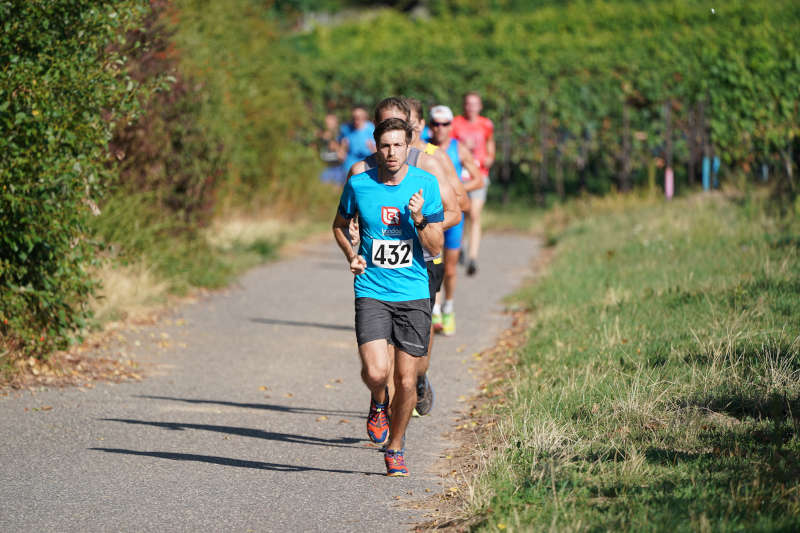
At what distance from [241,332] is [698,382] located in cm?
505

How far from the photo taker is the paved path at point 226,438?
5.37 m

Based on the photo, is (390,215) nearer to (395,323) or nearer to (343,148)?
(395,323)

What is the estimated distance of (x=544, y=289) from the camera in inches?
459

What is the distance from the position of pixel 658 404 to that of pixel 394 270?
1.80 metres

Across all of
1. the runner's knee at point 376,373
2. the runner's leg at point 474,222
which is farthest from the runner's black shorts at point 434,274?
the runner's leg at point 474,222

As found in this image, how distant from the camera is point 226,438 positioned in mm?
6844

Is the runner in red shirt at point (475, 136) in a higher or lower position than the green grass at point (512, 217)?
higher

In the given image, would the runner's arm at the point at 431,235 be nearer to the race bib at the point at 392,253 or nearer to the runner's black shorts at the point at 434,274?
the race bib at the point at 392,253

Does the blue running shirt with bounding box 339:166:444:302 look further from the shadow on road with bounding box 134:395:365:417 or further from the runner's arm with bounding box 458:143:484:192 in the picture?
the runner's arm with bounding box 458:143:484:192

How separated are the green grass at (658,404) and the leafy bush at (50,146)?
Result: 347cm

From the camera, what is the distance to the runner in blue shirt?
593 cm

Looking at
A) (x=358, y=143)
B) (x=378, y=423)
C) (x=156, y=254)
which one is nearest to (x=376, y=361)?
(x=378, y=423)

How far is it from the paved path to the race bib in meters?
1.20

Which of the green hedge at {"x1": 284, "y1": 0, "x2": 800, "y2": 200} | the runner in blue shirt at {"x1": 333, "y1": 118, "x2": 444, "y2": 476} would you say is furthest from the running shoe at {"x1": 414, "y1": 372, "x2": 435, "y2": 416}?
the green hedge at {"x1": 284, "y1": 0, "x2": 800, "y2": 200}
